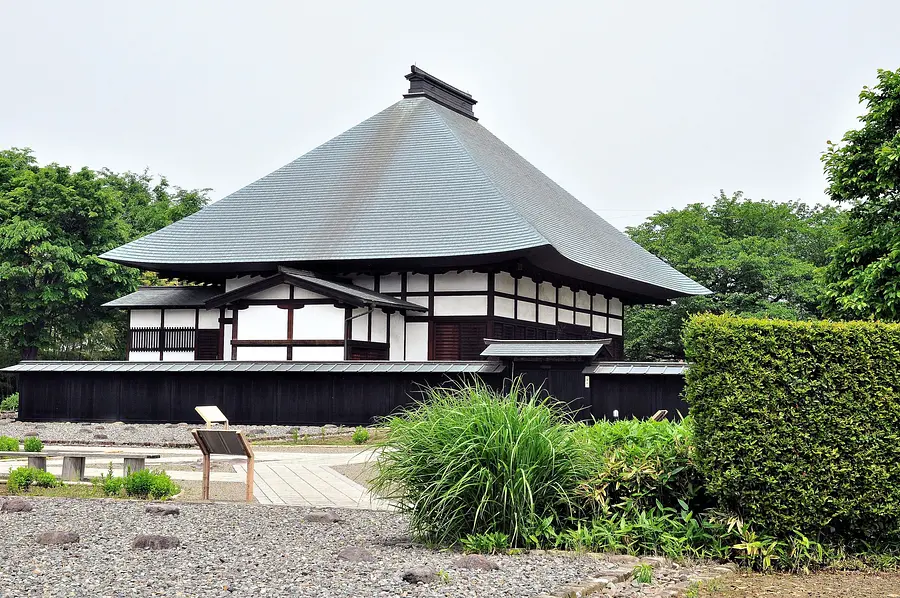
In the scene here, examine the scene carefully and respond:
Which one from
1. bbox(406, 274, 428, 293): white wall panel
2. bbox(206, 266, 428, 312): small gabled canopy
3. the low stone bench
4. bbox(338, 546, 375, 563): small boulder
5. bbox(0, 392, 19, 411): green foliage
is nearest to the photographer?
bbox(338, 546, 375, 563): small boulder

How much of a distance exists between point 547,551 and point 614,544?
515mm

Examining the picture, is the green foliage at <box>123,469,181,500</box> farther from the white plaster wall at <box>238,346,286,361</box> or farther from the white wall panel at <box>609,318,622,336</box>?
the white wall panel at <box>609,318,622,336</box>

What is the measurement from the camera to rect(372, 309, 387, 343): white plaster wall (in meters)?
27.3

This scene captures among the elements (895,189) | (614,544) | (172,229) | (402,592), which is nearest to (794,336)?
(614,544)

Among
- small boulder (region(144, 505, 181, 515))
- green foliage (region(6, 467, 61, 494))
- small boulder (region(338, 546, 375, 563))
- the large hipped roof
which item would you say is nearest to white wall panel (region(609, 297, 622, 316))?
the large hipped roof

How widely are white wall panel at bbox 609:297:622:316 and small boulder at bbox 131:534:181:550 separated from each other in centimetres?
2923

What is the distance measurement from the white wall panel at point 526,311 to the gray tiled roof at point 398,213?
2040mm

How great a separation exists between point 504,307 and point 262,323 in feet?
22.0

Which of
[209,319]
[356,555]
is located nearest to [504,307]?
[209,319]

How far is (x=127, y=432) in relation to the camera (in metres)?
22.0

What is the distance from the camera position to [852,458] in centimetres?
730

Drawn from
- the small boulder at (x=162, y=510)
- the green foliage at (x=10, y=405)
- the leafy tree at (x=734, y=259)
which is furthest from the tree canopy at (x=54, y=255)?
the small boulder at (x=162, y=510)

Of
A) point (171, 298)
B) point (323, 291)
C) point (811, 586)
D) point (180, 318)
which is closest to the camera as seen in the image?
point (811, 586)

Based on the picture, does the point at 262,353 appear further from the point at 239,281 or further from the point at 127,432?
the point at 127,432
